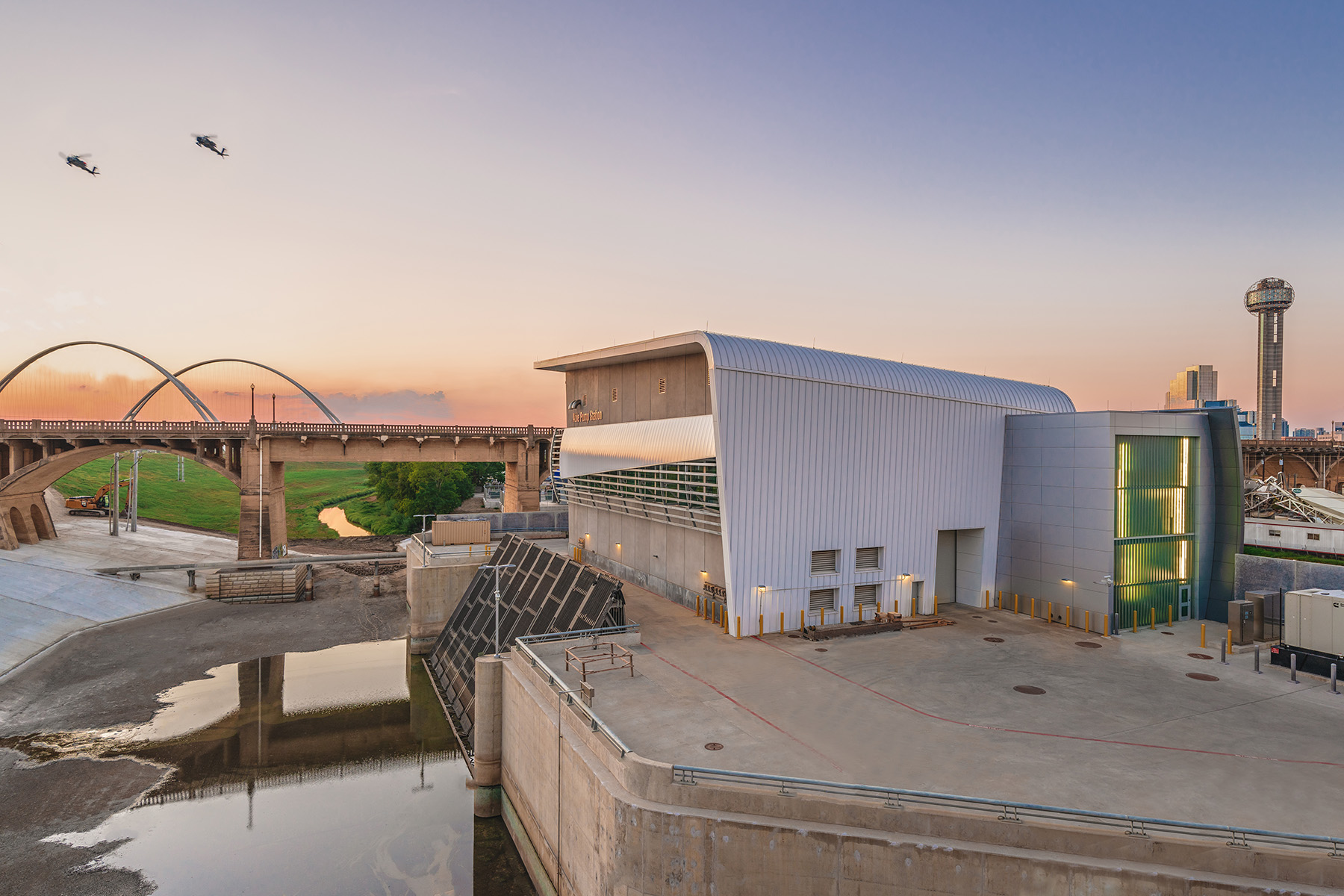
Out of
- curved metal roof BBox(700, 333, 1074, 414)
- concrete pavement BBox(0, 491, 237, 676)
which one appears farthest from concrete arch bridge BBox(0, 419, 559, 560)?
curved metal roof BBox(700, 333, 1074, 414)

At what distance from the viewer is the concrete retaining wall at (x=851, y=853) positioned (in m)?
12.6

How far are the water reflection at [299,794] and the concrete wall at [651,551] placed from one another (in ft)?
41.3

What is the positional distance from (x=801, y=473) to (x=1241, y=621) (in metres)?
19.3

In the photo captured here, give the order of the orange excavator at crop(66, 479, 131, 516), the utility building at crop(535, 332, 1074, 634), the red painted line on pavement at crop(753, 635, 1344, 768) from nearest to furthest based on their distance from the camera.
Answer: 1. the red painted line on pavement at crop(753, 635, 1344, 768)
2. the utility building at crop(535, 332, 1074, 634)
3. the orange excavator at crop(66, 479, 131, 516)

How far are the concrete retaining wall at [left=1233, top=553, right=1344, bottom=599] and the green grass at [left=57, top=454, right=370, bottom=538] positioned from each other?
100097 mm

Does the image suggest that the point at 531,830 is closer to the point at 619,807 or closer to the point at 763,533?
the point at 619,807

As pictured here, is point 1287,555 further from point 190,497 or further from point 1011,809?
point 190,497

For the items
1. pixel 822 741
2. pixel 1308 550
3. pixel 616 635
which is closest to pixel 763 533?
pixel 616 635

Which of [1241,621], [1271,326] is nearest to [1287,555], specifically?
[1241,621]

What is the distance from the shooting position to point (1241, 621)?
2777cm

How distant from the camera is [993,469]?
35.4 metres

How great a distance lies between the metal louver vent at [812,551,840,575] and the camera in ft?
99.7

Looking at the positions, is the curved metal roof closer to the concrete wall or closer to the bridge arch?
the concrete wall

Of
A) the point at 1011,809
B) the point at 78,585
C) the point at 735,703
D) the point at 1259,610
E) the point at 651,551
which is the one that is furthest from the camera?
the point at 78,585
